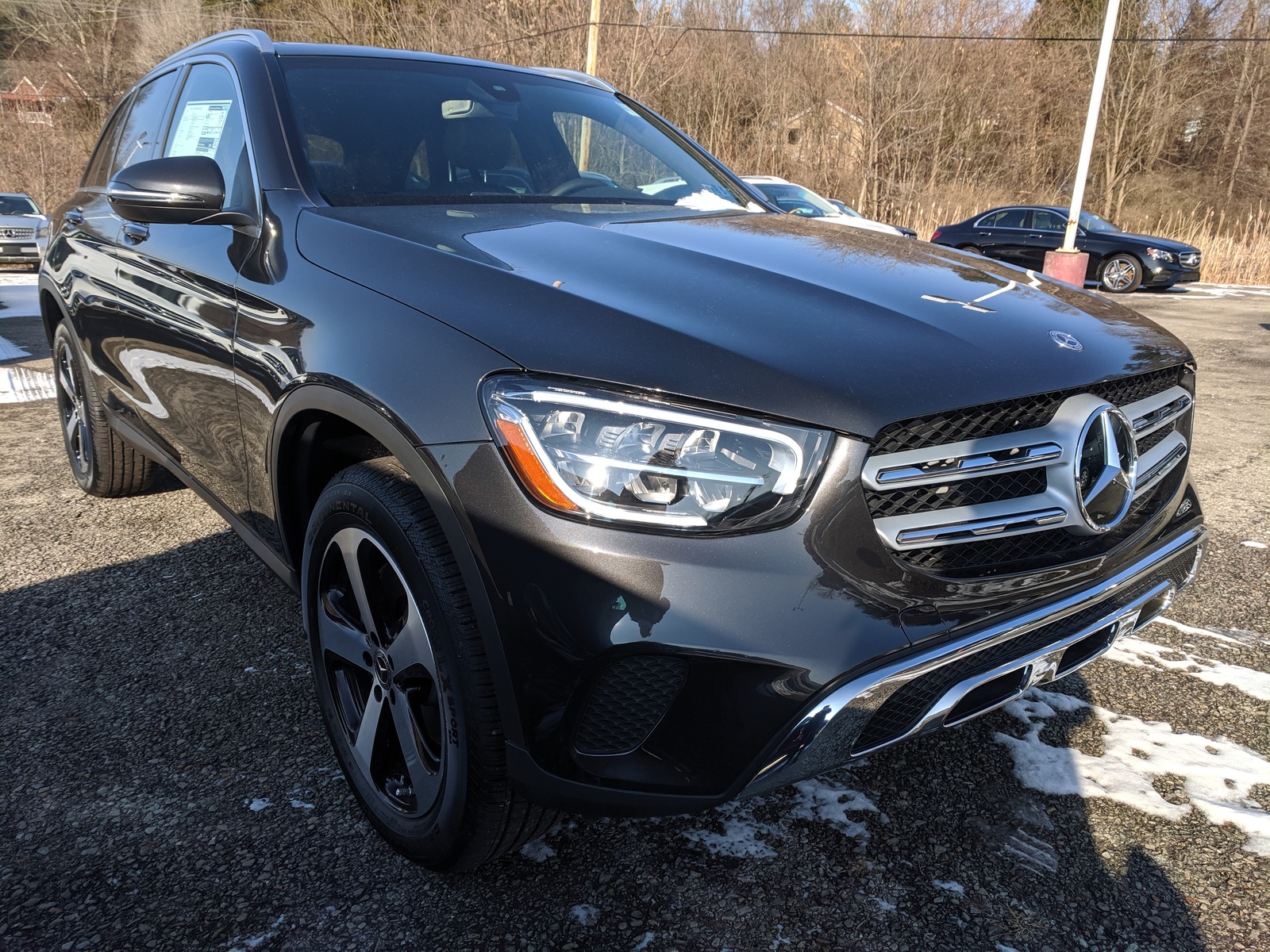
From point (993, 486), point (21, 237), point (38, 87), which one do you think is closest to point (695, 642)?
point (993, 486)

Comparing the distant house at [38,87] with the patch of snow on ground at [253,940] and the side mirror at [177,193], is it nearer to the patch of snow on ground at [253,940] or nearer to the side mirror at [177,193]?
the side mirror at [177,193]

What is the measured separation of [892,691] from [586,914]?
0.76 m

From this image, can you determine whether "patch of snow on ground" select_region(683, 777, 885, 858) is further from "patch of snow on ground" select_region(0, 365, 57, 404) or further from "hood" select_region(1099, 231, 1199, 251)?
"hood" select_region(1099, 231, 1199, 251)

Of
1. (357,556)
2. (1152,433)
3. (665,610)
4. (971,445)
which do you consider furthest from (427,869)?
(1152,433)

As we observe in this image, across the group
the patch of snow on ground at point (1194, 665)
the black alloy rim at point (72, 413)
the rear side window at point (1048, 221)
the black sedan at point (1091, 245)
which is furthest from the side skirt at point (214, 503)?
the rear side window at point (1048, 221)

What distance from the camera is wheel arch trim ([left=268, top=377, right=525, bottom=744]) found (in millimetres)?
1566

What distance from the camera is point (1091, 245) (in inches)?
635

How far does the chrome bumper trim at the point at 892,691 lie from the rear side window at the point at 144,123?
298 cm

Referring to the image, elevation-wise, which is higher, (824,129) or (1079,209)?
(824,129)

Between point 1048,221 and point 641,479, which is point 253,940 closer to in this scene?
point 641,479

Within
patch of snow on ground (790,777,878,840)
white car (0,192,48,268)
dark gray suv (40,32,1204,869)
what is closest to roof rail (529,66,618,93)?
dark gray suv (40,32,1204,869)

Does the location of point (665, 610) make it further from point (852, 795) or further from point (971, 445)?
point (852, 795)

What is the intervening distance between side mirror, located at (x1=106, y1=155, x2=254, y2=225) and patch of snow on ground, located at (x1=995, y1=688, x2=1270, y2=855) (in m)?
2.32

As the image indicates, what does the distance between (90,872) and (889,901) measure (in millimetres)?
1575
